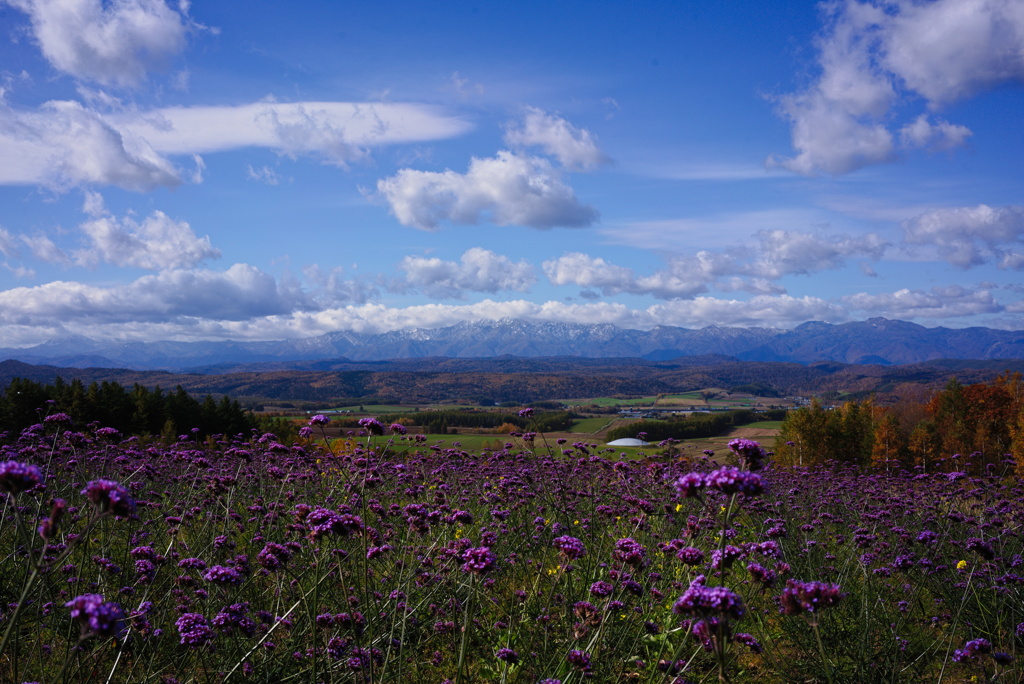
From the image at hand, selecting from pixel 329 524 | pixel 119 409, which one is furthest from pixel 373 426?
pixel 119 409

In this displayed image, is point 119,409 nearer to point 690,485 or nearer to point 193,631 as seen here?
point 193,631

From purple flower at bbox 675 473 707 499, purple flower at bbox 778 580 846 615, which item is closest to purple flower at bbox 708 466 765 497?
purple flower at bbox 675 473 707 499

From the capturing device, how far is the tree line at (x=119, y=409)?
29.8 m

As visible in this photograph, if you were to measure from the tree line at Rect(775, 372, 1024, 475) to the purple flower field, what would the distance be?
44.8 meters

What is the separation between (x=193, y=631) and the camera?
11.3 feet

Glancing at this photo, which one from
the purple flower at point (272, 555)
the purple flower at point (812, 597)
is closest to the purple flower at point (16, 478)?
the purple flower at point (272, 555)

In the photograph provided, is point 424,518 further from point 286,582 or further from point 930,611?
point 930,611

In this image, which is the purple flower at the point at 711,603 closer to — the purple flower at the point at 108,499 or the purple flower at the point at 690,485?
the purple flower at the point at 690,485

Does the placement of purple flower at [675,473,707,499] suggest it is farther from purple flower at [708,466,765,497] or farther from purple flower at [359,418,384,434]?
purple flower at [359,418,384,434]

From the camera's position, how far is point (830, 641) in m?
6.37

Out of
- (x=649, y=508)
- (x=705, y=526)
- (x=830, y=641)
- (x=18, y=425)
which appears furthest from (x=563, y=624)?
(x=18, y=425)

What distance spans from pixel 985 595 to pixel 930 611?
2.83 feet

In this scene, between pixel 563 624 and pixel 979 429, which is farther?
pixel 979 429

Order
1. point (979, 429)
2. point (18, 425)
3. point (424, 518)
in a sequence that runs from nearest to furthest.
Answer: point (424, 518) → point (18, 425) → point (979, 429)
